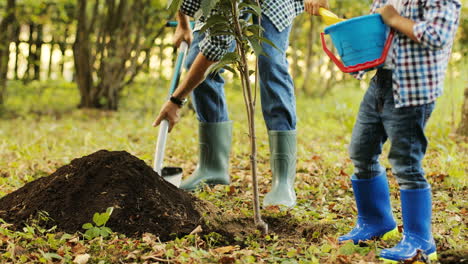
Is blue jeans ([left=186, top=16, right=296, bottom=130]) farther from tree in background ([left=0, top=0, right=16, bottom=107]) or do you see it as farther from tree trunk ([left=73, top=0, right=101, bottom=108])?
tree in background ([left=0, top=0, right=16, bottom=107])

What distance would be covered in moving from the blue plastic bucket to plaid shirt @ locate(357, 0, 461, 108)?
65mm

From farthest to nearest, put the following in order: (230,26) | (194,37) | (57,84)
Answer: (57,84) < (194,37) < (230,26)

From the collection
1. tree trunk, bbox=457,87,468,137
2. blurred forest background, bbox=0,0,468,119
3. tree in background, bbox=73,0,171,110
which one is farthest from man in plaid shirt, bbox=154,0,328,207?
tree in background, bbox=73,0,171,110

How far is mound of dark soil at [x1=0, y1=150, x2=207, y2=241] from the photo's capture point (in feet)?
8.03

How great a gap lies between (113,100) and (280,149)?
545 cm

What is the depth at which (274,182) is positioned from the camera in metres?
3.20

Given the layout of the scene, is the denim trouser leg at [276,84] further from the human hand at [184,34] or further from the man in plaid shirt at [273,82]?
the human hand at [184,34]

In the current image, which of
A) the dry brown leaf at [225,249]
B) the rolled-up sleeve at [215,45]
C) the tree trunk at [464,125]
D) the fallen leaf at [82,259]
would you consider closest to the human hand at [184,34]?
the rolled-up sleeve at [215,45]

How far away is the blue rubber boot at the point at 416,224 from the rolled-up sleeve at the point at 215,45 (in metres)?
1.33

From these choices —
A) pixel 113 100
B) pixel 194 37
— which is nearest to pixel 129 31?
pixel 113 100

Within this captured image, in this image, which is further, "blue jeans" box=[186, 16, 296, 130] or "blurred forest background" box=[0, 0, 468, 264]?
"blue jeans" box=[186, 16, 296, 130]

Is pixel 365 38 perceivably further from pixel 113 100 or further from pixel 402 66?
pixel 113 100

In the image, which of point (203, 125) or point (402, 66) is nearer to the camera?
point (402, 66)

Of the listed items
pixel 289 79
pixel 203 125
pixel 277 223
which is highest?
pixel 289 79
